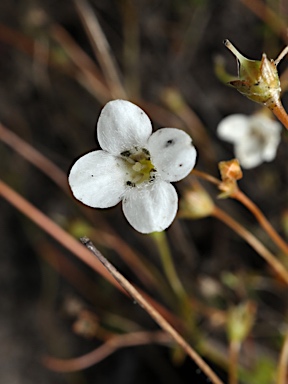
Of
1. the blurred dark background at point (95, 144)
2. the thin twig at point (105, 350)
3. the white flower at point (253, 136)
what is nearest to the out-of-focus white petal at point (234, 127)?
the white flower at point (253, 136)

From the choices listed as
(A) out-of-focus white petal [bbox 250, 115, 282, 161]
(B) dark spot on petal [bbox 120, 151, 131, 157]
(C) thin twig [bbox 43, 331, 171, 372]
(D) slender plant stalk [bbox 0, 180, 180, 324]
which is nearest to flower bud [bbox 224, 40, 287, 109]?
(B) dark spot on petal [bbox 120, 151, 131, 157]

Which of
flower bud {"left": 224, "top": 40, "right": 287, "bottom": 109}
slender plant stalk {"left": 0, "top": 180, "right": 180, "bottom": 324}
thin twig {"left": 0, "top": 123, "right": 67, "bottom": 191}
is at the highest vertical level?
thin twig {"left": 0, "top": 123, "right": 67, "bottom": 191}

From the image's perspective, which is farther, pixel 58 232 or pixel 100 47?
pixel 100 47

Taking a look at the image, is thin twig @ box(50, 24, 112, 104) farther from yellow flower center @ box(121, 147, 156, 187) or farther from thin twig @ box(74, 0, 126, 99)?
yellow flower center @ box(121, 147, 156, 187)

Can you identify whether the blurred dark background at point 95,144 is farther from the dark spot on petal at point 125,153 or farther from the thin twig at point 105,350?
the dark spot on petal at point 125,153

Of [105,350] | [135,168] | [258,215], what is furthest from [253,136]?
[105,350]

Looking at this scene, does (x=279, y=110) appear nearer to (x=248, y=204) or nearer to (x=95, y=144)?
(x=248, y=204)

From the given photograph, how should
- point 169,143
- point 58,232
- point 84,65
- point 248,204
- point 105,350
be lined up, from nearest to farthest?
1. point 169,143
2. point 248,204
3. point 58,232
4. point 105,350
5. point 84,65
